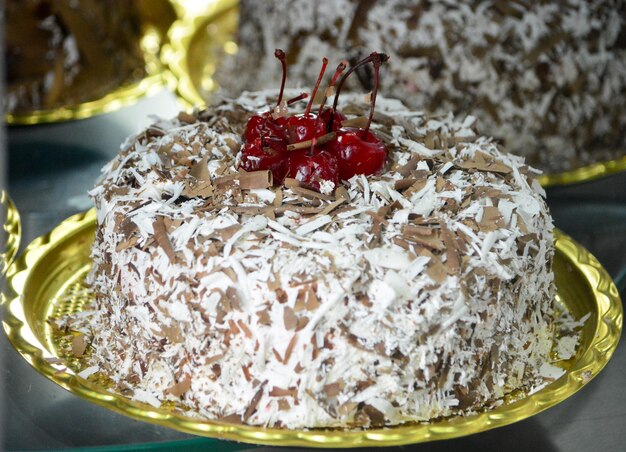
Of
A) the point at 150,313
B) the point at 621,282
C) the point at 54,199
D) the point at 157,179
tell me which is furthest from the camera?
the point at 54,199

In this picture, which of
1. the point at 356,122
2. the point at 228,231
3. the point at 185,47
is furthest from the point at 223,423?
the point at 185,47

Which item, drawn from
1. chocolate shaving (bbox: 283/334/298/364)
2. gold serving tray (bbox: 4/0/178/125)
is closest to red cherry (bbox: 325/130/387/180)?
chocolate shaving (bbox: 283/334/298/364)

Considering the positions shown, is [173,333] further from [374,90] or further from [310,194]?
[374,90]

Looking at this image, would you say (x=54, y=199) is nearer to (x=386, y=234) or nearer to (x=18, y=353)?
(x=18, y=353)

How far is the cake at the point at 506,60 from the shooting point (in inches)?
82.1

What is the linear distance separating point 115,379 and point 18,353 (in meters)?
0.14

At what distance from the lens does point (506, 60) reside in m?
2.10

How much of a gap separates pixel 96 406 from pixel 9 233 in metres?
0.46

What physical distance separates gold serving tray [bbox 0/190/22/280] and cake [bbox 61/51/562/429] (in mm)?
197

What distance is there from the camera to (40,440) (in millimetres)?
1444

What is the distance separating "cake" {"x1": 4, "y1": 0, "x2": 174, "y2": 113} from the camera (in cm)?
229

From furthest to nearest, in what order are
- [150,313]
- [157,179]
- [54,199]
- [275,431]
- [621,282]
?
1. [54,199]
2. [621,282]
3. [157,179]
4. [150,313]
5. [275,431]

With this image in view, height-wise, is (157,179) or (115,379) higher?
(157,179)

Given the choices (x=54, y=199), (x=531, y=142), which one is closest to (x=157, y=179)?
(x=54, y=199)
